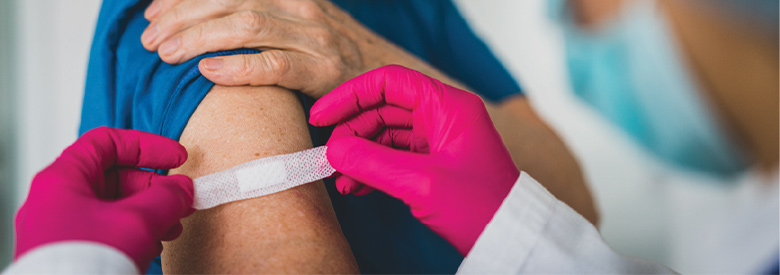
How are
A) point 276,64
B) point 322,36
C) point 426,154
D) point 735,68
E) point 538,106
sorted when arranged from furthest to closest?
point 538,106 → point 735,68 → point 322,36 → point 276,64 → point 426,154

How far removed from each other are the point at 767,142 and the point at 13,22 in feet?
9.81

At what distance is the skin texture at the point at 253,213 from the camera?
57cm

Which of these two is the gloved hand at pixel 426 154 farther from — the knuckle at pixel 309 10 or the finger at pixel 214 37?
the knuckle at pixel 309 10

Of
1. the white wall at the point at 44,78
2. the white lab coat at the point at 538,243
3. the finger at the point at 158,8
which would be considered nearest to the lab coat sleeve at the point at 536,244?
the white lab coat at the point at 538,243

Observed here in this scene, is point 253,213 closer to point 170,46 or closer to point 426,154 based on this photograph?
point 426,154

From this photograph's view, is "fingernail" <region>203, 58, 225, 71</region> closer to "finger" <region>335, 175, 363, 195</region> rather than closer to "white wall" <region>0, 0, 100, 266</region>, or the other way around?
"finger" <region>335, 175, 363, 195</region>

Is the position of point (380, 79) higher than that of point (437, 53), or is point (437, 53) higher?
point (380, 79)

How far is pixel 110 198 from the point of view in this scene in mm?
596

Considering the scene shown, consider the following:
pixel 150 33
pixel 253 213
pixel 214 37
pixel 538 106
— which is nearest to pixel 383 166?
pixel 253 213

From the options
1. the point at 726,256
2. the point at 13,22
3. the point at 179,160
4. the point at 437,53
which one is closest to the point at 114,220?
the point at 179,160

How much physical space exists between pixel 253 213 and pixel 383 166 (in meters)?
0.18

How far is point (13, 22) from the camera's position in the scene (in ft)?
5.21

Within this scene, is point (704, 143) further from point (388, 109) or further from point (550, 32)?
point (388, 109)

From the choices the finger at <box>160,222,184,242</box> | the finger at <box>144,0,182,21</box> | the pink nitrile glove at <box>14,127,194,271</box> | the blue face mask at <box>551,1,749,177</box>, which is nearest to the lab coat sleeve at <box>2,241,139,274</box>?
the pink nitrile glove at <box>14,127,194,271</box>
